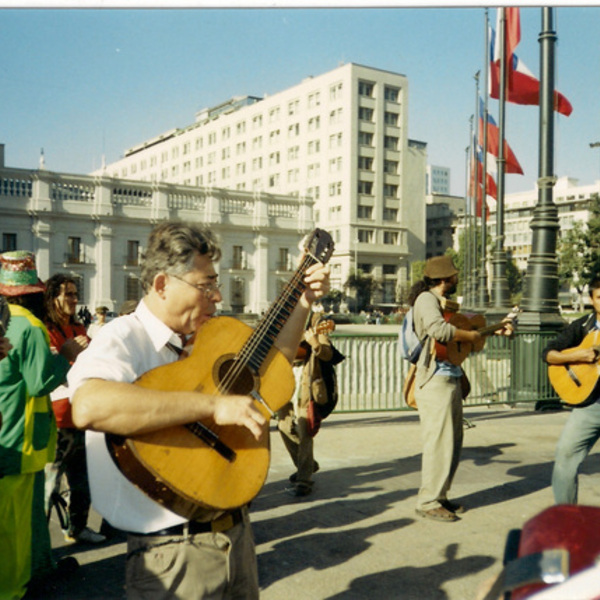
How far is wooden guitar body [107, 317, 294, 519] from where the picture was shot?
1639 millimetres

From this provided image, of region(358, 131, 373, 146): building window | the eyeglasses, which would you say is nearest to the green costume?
the eyeglasses

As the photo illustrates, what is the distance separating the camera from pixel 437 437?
4.52 m

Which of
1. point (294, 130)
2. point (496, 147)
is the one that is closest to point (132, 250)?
point (496, 147)

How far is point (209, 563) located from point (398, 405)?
25.3ft

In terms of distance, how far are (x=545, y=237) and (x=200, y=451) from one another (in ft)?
28.0

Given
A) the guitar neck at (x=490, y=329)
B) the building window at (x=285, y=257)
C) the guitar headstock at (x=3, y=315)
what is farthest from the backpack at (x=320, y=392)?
the building window at (x=285, y=257)

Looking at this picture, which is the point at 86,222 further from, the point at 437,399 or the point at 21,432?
the point at 21,432

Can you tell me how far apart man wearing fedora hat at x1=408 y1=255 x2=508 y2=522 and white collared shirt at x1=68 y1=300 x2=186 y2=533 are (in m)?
2.94

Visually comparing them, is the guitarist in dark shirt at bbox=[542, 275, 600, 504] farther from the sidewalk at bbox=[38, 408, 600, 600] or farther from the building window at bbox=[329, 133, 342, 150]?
the building window at bbox=[329, 133, 342, 150]

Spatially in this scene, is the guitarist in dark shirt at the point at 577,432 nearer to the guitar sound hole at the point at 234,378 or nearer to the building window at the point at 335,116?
the guitar sound hole at the point at 234,378

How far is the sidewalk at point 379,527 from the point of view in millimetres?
3475

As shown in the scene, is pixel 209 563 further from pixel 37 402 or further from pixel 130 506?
pixel 37 402

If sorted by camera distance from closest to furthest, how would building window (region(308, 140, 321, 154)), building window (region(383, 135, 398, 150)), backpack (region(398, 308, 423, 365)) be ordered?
backpack (region(398, 308, 423, 365)), building window (region(308, 140, 321, 154)), building window (region(383, 135, 398, 150))

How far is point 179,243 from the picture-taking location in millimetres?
1955
